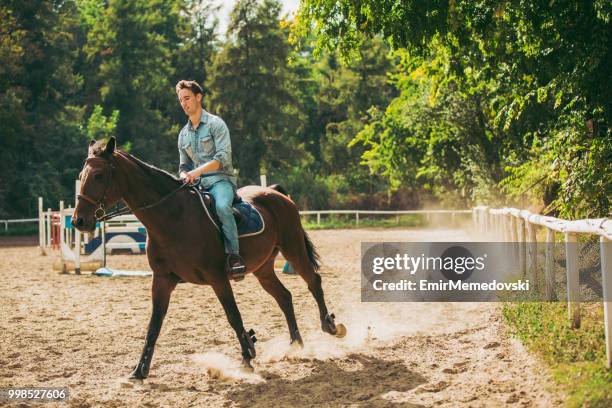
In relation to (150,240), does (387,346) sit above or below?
below

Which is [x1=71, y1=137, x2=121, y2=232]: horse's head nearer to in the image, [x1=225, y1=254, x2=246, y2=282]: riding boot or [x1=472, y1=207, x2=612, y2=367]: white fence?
[x1=225, y1=254, x2=246, y2=282]: riding boot

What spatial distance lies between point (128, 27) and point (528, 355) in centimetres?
5284

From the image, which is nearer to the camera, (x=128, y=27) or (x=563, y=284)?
(x=563, y=284)

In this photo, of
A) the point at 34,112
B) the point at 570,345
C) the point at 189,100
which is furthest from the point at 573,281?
the point at 34,112

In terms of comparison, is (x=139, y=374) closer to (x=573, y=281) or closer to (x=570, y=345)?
(x=570, y=345)

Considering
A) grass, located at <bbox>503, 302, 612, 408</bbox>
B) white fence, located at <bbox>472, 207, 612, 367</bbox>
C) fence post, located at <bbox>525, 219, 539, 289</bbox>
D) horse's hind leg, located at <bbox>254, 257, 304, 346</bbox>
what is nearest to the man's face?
horse's hind leg, located at <bbox>254, 257, 304, 346</bbox>

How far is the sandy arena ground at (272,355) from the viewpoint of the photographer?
5633 millimetres

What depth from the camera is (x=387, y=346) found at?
7.71 m

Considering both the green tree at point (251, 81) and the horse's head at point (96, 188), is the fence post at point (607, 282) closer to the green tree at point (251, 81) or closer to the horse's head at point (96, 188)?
the horse's head at point (96, 188)

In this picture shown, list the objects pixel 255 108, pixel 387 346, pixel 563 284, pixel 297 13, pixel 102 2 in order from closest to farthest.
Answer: pixel 387 346 < pixel 563 284 < pixel 297 13 < pixel 255 108 < pixel 102 2

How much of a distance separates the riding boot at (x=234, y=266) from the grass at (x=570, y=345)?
2.61 meters

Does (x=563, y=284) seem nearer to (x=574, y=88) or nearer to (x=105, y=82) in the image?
(x=574, y=88)

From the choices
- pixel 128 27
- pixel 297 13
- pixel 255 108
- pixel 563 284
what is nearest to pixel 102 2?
pixel 128 27

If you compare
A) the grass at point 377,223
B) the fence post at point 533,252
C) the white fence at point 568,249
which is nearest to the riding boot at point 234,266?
the white fence at point 568,249
